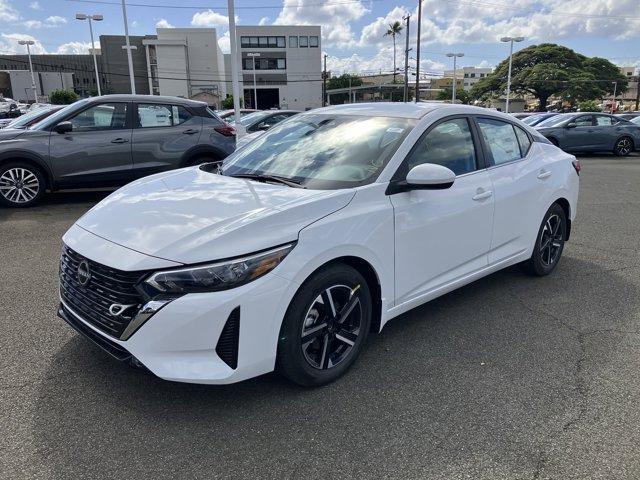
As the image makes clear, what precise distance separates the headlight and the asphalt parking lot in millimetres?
757

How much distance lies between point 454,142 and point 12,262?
4529 millimetres

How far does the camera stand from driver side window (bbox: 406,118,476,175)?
3621 millimetres

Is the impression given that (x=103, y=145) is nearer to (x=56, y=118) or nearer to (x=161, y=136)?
(x=56, y=118)

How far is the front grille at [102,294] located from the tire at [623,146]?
1943 cm

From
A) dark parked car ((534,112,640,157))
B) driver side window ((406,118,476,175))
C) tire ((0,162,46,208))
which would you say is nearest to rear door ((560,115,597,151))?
dark parked car ((534,112,640,157))

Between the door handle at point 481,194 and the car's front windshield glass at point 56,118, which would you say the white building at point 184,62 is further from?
the door handle at point 481,194

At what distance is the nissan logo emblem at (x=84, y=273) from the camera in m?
2.80

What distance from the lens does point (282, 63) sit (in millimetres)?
76375

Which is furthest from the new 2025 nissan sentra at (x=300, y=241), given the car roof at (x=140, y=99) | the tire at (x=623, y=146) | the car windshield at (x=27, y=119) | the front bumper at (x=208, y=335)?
the tire at (x=623, y=146)

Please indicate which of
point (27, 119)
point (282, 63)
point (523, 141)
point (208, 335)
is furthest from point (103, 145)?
point (282, 63)

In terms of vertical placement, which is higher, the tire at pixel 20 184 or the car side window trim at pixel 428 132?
the car side window trim at pixel 428 132

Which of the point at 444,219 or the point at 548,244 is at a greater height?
the point at 444,219

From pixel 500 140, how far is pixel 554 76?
65.2m

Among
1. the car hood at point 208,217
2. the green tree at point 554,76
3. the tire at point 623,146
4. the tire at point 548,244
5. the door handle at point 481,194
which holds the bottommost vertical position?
the tire at point 623,146
